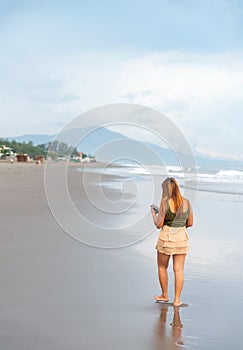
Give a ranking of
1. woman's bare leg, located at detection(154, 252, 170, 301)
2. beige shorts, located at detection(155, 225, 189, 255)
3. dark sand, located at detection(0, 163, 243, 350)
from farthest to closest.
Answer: woman's bare leg, located at detection(154, 252, 170, 301)
beige shorts, located at detection(155, 225, 189, 255)
dark sand, located at detection(0, 163, 243, 350)

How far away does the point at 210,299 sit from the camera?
19.4ft

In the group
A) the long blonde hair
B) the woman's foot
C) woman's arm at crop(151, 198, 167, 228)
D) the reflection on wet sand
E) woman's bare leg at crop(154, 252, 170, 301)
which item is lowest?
the reflection on wet sand

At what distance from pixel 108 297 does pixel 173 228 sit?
1.13m

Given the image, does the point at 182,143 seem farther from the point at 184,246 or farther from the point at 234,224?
the point at 234,224

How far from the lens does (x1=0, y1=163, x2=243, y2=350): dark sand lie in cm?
461

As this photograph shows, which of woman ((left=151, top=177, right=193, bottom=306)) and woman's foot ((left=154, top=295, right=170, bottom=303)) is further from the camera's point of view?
woman's foot ((left=154, top=295, right=170, bottom=303))

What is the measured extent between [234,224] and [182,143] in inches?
302

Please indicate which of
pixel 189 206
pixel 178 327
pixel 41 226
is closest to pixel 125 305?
pixel 178 327

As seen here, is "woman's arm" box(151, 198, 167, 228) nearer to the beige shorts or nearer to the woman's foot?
the beige shorts

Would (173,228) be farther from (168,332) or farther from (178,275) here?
(168,332)

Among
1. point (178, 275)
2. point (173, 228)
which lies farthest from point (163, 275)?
point (173, 228)

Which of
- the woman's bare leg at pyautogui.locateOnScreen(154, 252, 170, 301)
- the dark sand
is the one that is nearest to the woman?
the woman's bare leg at pyautogui.locateOnScreen(154, 252, 170, 301)

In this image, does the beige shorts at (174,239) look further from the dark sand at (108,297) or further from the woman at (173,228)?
the dark sand at (108,297)

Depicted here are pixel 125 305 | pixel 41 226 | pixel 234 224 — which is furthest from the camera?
pixel 234 224
